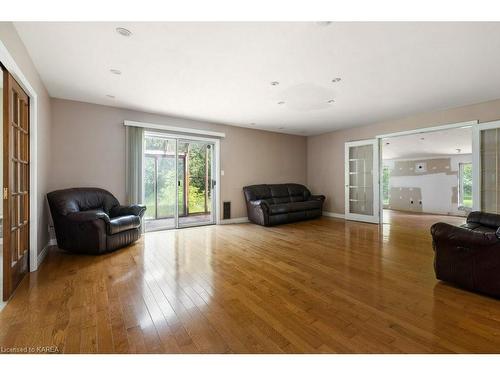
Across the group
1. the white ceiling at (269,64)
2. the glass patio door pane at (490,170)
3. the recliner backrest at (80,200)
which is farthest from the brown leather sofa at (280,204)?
the glass patio door pane at (490,170)

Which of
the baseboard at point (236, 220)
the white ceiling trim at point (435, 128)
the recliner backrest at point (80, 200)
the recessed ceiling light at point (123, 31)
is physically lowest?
the baseboard at point (236, 220)

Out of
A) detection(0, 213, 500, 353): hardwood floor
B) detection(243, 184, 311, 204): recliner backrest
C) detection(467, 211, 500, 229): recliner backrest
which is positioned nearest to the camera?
detection(0, 213, 500, 353): hardwood floor

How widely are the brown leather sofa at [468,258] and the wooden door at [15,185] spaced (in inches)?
163

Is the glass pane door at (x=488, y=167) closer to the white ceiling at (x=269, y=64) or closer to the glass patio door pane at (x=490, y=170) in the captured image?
the glass patio door pane at (x=490, y=170)

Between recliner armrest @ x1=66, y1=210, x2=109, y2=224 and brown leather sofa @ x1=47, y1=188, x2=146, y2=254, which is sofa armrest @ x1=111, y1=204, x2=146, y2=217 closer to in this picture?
brown leather sofa @ x1=47, y1=188, x2=146, y2=254

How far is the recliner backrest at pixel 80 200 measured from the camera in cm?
334

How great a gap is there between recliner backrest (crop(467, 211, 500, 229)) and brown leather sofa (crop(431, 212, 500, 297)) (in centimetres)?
106

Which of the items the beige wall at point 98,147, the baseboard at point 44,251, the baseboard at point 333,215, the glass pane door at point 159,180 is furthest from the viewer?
the baseboard at point 333,215

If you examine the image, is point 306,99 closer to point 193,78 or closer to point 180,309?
point 193,78

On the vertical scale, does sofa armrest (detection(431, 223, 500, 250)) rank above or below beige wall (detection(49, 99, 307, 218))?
below

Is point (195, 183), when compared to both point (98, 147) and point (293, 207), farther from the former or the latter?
point (293, 207)

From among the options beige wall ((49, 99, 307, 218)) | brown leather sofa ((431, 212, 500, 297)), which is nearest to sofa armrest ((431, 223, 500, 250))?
brown leather sofa ((431, 212, 500, 297))

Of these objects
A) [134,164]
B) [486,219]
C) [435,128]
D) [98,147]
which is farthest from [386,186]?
[98,147]

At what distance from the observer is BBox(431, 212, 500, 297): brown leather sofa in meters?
2.04
